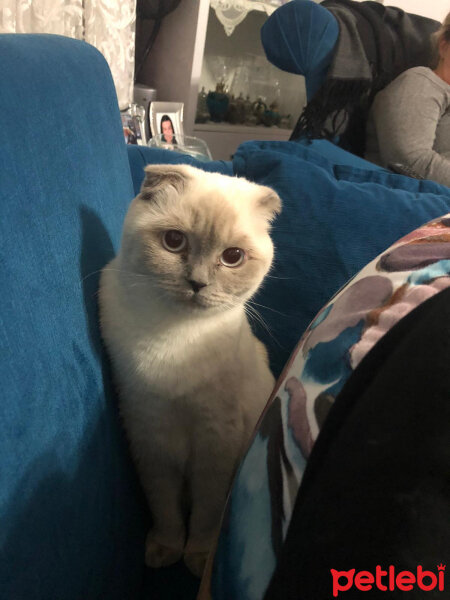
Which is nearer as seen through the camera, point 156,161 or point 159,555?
point 159,555

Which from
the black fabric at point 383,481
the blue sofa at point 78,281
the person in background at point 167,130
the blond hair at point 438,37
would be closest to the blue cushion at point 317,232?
the blue sofa at point 78,281

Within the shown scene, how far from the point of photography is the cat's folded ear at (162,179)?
73 cm

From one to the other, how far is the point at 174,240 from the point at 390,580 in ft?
1.85

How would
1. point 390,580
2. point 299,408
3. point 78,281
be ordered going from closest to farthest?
point 390,580
point 299,408
point 78,281

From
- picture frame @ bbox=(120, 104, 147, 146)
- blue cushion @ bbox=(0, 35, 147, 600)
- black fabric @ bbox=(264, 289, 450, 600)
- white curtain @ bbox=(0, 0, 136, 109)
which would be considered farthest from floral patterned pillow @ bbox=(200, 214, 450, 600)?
picture frame @ bbox=(120, 104, 147, 146)

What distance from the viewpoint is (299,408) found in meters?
0.45

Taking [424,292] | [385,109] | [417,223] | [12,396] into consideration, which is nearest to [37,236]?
[12,396]

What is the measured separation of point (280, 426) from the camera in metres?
0.47

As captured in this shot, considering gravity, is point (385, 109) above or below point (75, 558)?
above

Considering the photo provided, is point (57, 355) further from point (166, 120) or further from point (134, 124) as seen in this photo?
point (166, 120)

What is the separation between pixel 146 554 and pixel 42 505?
42 cm

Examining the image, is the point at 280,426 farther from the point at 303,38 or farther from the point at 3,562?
the point at 303,38

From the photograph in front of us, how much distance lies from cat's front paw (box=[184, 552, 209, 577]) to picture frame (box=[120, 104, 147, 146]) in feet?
5.19

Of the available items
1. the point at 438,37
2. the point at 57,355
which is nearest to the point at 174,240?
the point at 57,355
